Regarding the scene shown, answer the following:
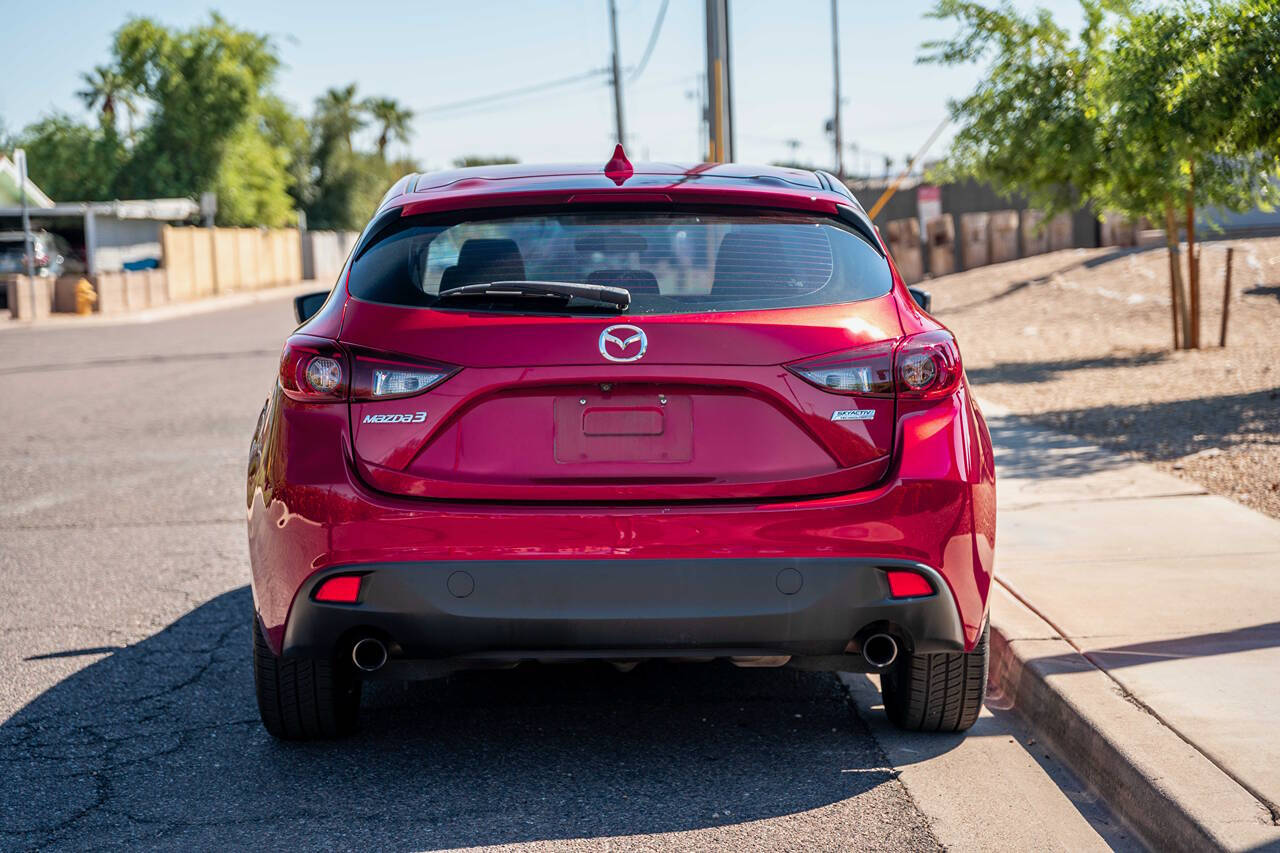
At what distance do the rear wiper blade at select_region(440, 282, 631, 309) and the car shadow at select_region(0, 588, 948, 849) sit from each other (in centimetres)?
137

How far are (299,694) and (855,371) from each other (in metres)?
1.88

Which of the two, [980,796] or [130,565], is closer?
[980,796]

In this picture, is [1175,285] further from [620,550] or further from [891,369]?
[620,550]

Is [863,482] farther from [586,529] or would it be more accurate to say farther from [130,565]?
[130,565]

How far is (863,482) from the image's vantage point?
3.68 m

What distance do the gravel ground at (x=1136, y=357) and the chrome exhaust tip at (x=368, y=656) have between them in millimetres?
4931

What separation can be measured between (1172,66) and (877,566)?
6.29 metres

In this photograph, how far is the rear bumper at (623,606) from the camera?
11.9 ft

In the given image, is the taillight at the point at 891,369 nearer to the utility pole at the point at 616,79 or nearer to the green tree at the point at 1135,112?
the green tree at the point at 1135,112

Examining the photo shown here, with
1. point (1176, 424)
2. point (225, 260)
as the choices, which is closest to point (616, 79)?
point (225, 260)

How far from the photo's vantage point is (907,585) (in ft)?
12.1

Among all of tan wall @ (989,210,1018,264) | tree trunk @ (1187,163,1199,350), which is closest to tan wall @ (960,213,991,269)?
tan wall @ (989,210,1018,264)

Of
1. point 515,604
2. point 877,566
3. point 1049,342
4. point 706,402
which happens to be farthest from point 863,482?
point 1049,342

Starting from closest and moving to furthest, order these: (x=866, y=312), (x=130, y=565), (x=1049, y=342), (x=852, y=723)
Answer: (x=866, y=312) → (x=852, y=723) → (x=130, y=565) → (x=1049, y=342)
